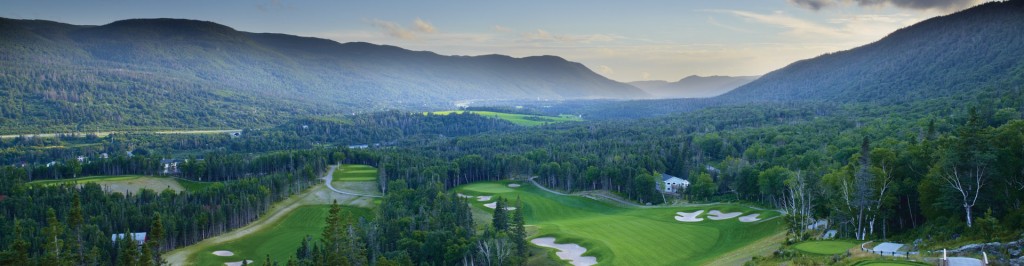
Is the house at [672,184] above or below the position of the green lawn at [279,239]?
above

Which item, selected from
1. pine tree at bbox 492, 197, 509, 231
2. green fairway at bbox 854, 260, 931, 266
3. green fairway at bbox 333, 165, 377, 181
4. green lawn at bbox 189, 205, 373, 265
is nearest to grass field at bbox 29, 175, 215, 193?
green fairway at bbox 333, 165, 377, 181

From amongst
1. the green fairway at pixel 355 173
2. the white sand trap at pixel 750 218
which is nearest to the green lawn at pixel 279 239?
the green fairway at pixel 355 173

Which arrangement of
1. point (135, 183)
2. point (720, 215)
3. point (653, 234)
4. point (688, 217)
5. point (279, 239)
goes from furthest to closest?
1. point (135, 183)
2. point (279, 239)
3. point (688, 217)
4. point (720, 215)
5. point (653, 234)

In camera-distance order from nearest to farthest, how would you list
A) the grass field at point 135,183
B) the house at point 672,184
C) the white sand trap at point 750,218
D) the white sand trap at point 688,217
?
the white sand trap at point 750,218 < the white sand trap at point 688,217 < the house at point 672,184 < the grass field at point 135,183

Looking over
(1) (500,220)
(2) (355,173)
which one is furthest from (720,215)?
(2) (355,173)

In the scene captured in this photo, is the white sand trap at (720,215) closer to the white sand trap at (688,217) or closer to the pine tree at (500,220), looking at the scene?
the white sand trap at (688,217)

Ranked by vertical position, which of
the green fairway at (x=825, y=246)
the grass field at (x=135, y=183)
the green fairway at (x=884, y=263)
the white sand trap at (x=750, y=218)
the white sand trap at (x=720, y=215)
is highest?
the green fairway at (x=884, y=263)

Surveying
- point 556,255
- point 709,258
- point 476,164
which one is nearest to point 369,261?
point 556,255

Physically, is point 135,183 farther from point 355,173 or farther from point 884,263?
point 884,263
